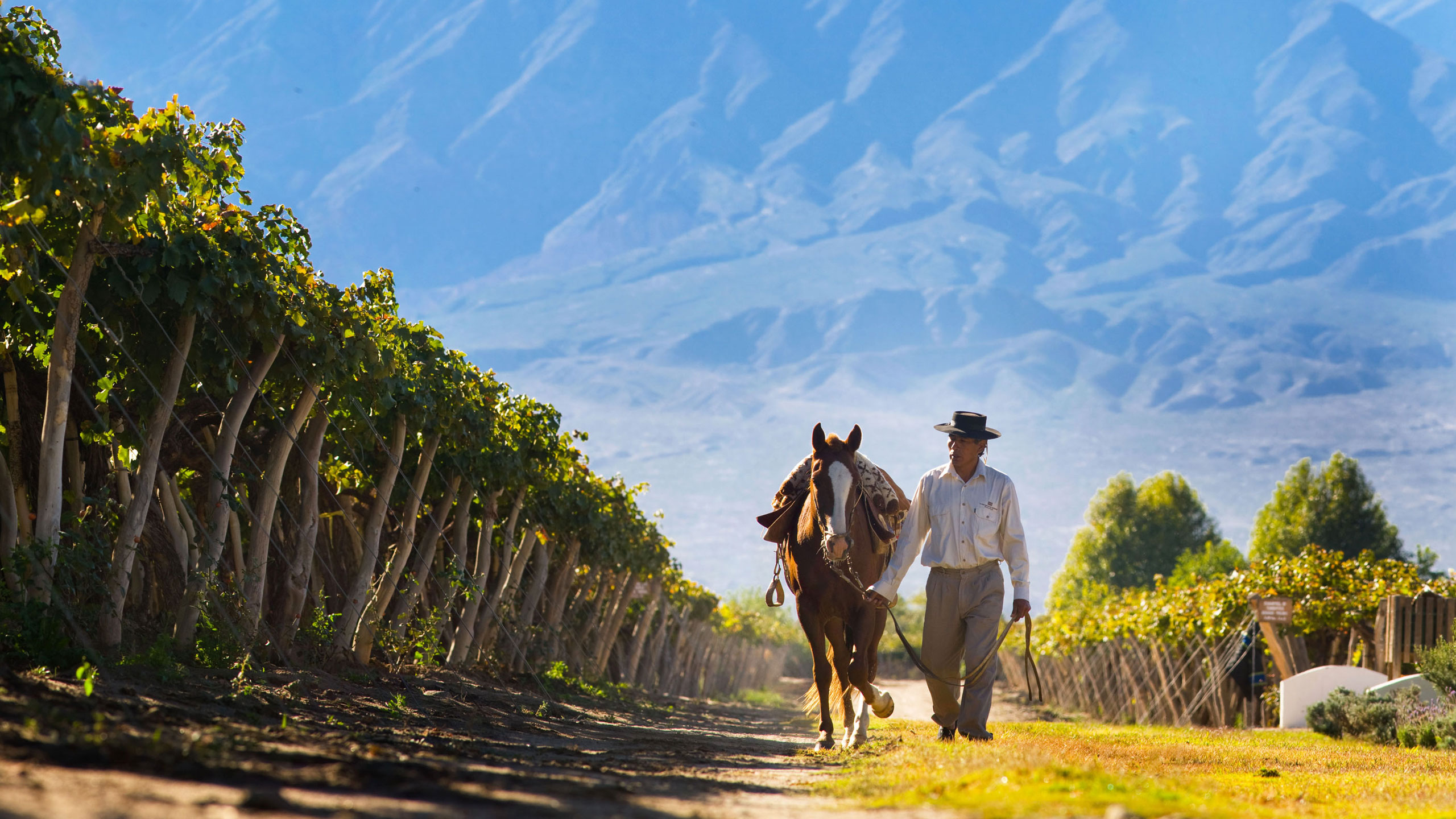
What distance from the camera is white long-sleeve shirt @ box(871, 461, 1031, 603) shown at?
317 inches

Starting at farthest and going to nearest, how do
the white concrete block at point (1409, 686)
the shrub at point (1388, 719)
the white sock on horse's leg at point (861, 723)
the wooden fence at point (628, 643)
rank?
the wooden fence at point (628, 643), the white concrete block at point (1409, 686), the shrub at point (1388, 719), the white sock on horse's leg at point (861, 723)

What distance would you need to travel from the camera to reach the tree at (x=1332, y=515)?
52.8 m

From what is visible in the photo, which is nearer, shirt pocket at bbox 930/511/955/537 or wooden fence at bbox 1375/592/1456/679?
shirt pocket at bbox 930/511/955/537

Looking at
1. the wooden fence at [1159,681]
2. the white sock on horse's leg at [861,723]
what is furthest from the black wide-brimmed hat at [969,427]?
the wooden fence at [1159,681]

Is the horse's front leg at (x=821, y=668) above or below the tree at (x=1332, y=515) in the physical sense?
below

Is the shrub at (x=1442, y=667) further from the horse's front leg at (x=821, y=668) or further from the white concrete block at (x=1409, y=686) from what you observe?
the horse's front leg at (x=821, y=668)

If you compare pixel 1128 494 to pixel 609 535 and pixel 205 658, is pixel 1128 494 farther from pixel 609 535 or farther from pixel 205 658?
pixel 205 658

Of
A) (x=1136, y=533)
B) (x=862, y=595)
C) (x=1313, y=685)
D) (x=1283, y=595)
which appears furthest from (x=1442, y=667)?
(x=1136, y=533)

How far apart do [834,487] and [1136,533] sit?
221ft

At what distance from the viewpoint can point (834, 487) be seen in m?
8.64

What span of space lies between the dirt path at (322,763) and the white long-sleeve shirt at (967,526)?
5.04 feet

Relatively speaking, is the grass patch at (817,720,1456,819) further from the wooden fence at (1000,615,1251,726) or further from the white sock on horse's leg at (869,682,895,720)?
the wooden fence at (1000,615,1251,726)

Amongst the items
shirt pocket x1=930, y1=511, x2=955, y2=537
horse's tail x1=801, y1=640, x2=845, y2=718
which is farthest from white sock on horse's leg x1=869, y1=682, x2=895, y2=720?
shirt pocket x1=930, y1=511, x2=955, y2=537

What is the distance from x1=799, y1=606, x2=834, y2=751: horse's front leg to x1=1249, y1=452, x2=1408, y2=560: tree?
4794cm
